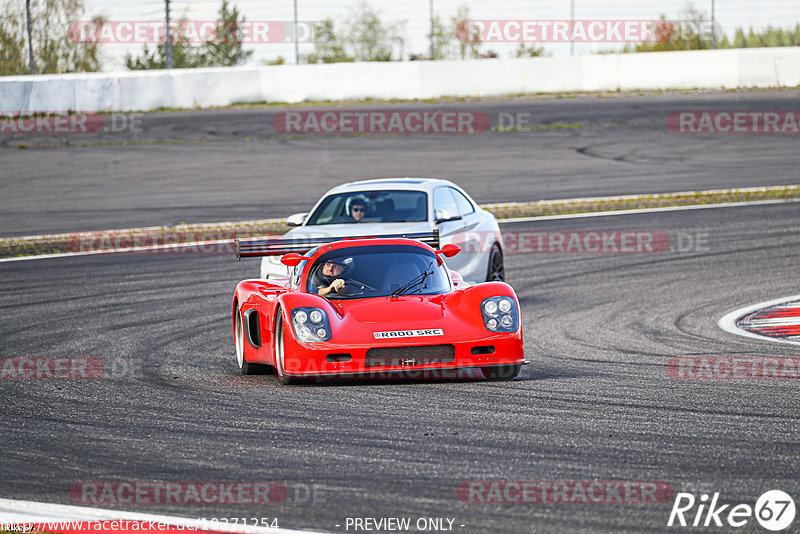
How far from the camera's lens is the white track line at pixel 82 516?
5625 mm

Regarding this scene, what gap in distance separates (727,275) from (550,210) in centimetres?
684

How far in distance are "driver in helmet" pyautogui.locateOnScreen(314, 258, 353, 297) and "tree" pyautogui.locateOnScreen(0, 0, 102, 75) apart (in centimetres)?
2400

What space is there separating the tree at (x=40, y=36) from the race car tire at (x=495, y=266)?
2057 cm

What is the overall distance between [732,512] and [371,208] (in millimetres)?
9548

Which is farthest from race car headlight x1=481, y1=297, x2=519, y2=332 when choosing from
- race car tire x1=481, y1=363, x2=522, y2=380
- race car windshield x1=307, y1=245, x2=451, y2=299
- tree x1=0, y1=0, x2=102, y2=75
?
tree x1=0, y1=0, x2=102, y2=75

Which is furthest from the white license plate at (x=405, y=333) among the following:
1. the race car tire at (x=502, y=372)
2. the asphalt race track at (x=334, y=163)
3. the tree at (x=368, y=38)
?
the tree at (x=368, y=38)

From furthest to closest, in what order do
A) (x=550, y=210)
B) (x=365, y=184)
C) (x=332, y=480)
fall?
(x=550, y=210) → (x=365, y=184) → (x=332, y=480)

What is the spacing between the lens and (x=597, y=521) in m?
5.56

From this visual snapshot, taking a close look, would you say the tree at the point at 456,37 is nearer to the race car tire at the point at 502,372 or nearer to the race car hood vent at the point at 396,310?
the race car hood vent at the point at 396,310

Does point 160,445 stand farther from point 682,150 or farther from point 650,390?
point 682,150

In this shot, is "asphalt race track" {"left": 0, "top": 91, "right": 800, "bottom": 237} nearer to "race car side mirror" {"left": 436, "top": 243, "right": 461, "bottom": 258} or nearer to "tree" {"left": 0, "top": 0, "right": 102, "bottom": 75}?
"tree" {"left": 0, "top": 0, "right": 102, "bottom": 75}

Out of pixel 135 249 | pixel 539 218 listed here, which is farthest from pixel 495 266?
pixel 539 218

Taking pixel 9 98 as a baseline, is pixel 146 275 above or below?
below

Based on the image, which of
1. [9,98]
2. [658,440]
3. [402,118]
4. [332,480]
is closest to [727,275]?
[658,440]
